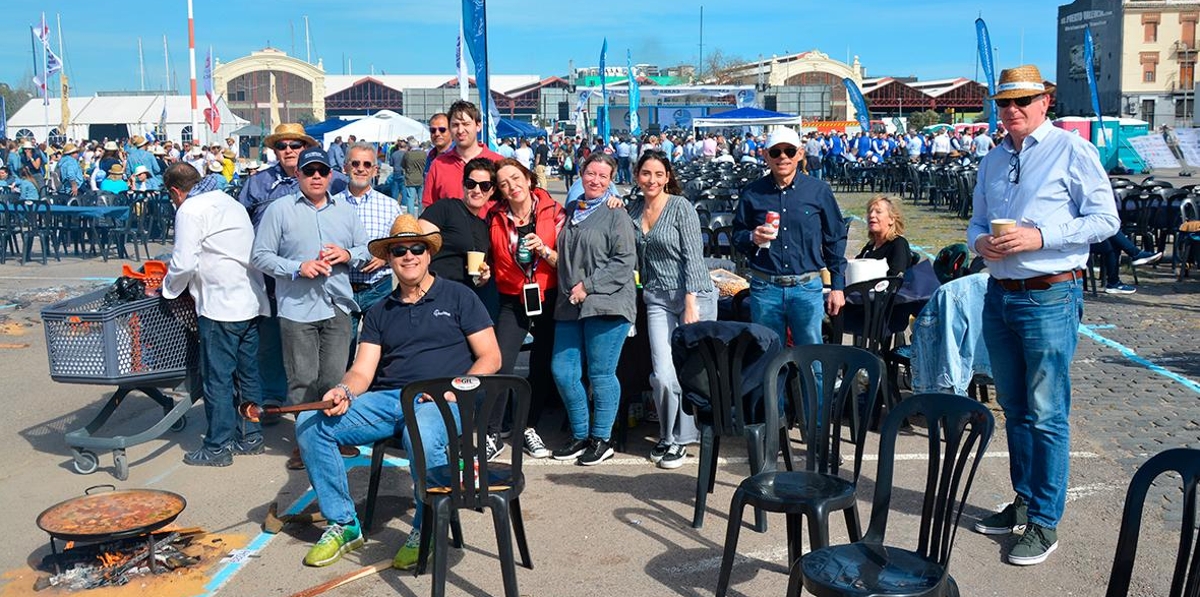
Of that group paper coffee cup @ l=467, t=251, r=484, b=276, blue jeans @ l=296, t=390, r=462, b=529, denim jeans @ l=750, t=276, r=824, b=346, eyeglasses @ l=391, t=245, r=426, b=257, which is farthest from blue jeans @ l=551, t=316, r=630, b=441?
blue jeans @ l=296, t=390, r=462, b=529

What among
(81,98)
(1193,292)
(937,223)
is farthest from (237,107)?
(1193,292)

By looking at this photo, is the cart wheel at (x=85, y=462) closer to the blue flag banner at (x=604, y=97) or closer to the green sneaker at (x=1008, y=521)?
the green sneaker at (x=1008, y=521)

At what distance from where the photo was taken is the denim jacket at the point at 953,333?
21.6 ft

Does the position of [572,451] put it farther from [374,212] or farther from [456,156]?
[456,156]

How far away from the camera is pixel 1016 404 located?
195 inches

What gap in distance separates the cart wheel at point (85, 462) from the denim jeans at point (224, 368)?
605 millimetres

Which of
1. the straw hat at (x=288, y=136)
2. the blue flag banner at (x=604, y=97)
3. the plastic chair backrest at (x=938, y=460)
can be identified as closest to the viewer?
the plastic chair backrest at (x=938, y=460)

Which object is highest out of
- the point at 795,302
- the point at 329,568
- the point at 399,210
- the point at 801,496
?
the point at 399,210

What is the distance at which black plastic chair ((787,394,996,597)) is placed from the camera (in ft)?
11.7

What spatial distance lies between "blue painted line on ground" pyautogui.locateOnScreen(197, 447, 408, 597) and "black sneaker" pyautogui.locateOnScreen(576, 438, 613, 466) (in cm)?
104

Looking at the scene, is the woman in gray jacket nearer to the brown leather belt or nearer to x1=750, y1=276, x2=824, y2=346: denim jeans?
x1=750, y1=276, x2=824, y2=346: denim jeans

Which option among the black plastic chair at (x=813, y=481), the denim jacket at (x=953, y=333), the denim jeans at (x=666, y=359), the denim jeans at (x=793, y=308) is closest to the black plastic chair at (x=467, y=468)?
the black plastic chair at (x=813, y=481)

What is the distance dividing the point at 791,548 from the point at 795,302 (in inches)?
77.9

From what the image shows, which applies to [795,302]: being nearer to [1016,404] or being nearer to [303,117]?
[1016,404]
